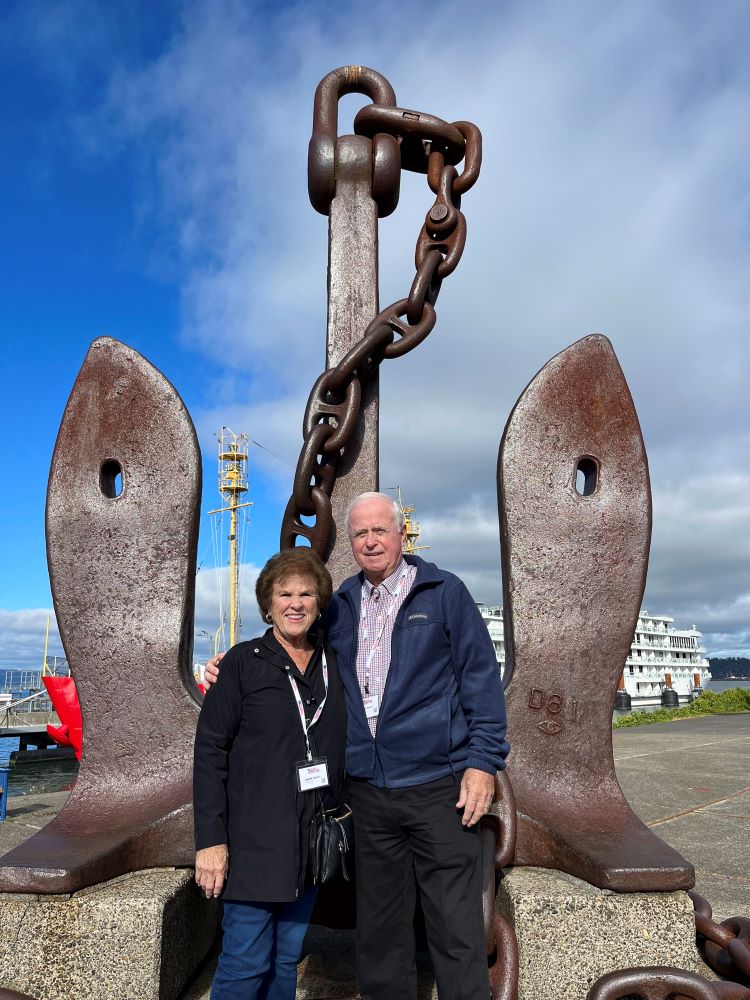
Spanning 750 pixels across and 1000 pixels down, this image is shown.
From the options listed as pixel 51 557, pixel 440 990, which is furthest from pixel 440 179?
pixel 440 990

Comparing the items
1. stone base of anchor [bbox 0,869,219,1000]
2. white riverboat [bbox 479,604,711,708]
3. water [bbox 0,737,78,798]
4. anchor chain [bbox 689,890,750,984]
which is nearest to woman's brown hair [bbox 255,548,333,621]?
stone base of anchor [bbox 0,869,219,1000]

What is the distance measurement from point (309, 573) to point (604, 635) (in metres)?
0.96

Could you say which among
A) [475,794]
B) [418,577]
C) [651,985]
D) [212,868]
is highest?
[418,577]

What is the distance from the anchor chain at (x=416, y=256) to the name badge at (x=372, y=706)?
26.1 inches

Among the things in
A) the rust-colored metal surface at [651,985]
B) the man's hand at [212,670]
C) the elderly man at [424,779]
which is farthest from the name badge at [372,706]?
the rust-colored metal surface at [651,985]

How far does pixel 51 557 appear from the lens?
7.36 feet

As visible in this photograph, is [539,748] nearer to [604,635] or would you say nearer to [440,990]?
[604,635]

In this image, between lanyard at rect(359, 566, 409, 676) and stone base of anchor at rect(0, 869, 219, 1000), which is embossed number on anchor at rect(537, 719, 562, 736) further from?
stone base of anchor at rect(0, 869, 219, 1000)

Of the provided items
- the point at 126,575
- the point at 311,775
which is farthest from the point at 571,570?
the point at 126,575

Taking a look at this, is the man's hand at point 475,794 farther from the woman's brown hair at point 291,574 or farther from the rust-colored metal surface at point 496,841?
Answer: the woman's brown hair at point 291,574

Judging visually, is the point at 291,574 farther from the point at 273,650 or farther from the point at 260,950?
the point at 260,950

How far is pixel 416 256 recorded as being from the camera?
258cm

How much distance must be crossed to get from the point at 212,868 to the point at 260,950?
0.20 metres

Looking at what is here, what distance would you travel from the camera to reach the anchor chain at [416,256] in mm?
2260
